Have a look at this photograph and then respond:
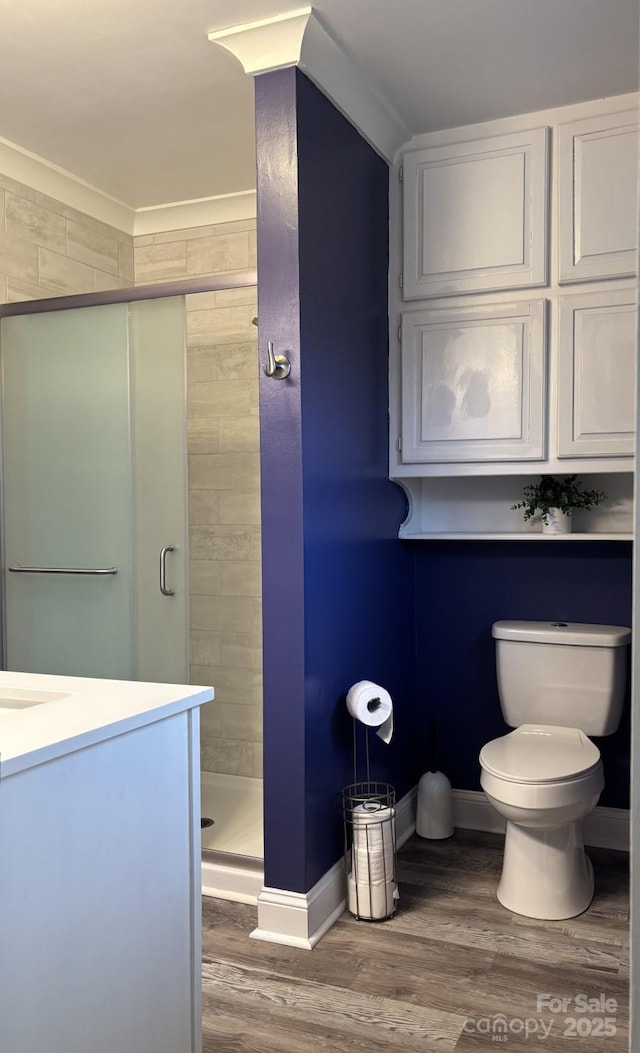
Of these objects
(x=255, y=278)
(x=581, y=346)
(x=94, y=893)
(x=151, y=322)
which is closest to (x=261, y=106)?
(x=255, y=278)

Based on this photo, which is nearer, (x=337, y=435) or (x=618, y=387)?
(x=337, y=435)

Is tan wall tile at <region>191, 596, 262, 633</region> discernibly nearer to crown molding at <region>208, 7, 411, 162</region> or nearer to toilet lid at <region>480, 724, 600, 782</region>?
toilet lid at <region>480, 724, 600, 782</region>

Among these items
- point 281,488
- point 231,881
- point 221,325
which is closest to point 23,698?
point 281,488

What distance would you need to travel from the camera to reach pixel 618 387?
2.68 meters

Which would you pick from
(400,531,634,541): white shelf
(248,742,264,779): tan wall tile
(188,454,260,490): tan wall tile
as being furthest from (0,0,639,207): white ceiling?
(248,742,264,779): tan wall tile

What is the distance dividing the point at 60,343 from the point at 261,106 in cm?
105

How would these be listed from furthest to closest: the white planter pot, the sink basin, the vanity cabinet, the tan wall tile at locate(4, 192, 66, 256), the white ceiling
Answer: the tan wall tile at locate(4, 192, 66, 256), the white planter pot, the white ceiling, the sink basin, the vanity cabinet

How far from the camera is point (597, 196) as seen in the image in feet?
8.71

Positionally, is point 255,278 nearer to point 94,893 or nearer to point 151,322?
point 151,322

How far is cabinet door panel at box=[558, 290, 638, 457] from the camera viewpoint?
266 centimetres

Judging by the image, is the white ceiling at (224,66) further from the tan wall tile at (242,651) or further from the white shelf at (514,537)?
the tan wall tile at (242,651)

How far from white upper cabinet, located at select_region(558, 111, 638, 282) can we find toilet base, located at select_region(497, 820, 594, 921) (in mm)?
1723

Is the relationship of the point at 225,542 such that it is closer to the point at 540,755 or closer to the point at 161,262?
the point at 161,262

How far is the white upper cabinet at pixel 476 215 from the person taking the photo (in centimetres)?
274
